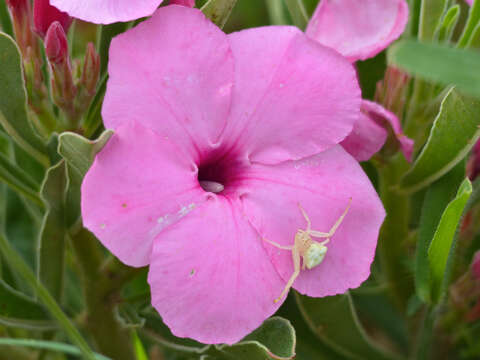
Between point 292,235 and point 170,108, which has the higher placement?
point 170,108

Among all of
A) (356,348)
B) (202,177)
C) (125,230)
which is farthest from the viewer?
(356,348)

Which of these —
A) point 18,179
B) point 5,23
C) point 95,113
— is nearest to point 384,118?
point 95,113

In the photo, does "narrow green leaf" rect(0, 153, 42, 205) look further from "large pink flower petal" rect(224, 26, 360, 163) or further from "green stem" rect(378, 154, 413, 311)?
"green stem" rect(378, 154, 413, 311)

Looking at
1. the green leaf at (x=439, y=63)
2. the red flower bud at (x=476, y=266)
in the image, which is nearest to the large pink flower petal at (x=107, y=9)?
the green leaf at (x=439, y=63)

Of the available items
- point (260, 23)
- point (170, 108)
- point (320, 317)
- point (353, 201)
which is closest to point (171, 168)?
point (170, 108)

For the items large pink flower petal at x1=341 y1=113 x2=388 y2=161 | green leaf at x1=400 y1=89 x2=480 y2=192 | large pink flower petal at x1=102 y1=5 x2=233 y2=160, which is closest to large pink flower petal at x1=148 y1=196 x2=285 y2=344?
large pink flower petal at x1=102 y1=5 x2=233 y2=160

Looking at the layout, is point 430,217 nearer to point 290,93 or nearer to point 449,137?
point 449,137

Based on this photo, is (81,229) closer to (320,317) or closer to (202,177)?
(202,177)
